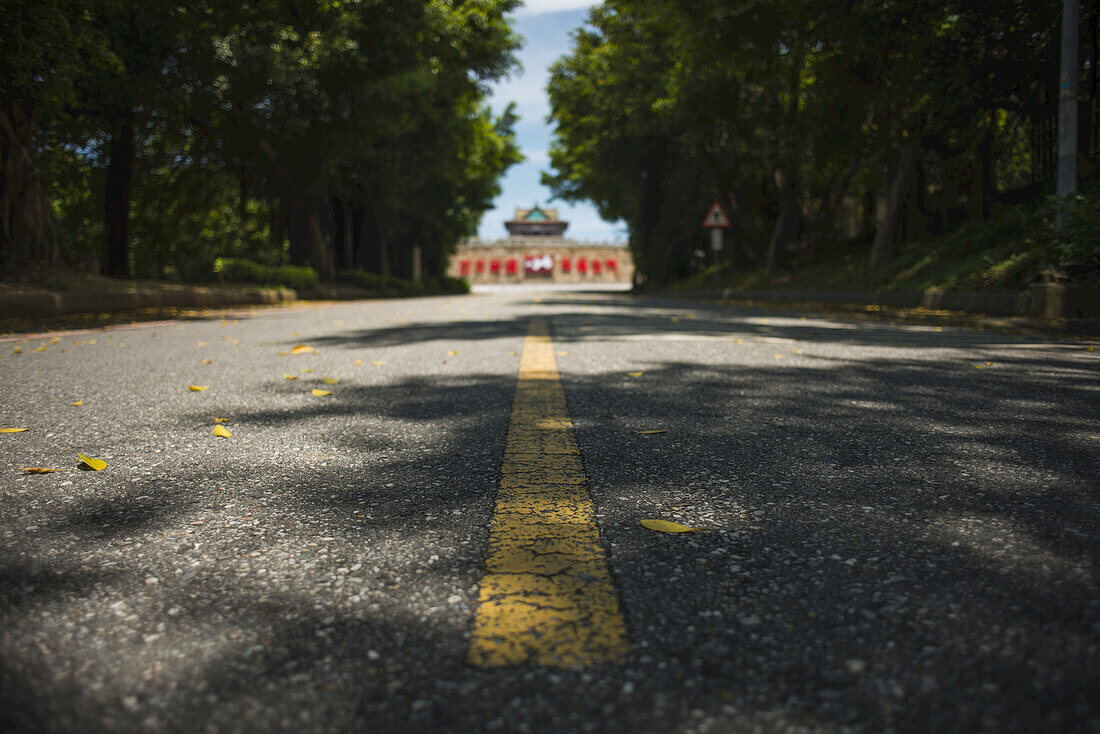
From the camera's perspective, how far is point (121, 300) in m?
10.9

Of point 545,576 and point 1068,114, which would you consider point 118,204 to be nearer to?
point 1068,114

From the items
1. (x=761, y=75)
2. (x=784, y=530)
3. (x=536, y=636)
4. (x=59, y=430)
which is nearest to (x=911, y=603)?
(x=784, y=530)

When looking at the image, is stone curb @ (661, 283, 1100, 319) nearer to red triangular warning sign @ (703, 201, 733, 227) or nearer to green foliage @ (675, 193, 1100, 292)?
green foliage @ (675, 193, 1100, 292)

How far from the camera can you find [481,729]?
106cm

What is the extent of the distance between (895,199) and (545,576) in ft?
49.1

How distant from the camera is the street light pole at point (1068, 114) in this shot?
831 cm

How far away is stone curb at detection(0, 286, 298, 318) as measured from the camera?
9.03m

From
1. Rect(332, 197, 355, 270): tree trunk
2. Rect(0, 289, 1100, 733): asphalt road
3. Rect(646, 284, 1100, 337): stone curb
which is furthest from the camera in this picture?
Rect(332, 197, 355, 270): tree trunk

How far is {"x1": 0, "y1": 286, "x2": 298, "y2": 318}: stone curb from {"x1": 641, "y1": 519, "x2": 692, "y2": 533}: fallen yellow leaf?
964 cm

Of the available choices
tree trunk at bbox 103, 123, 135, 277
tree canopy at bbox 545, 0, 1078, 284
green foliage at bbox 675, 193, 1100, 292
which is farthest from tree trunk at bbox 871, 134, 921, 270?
tree trunk at bbox 103, 123, 135, 277

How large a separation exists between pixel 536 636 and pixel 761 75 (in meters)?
18.0

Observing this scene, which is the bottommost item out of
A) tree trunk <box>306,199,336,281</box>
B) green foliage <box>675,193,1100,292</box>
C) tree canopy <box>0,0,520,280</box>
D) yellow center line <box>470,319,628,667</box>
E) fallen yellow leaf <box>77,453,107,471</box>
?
yellow center line <box>470,319,628,667</box>

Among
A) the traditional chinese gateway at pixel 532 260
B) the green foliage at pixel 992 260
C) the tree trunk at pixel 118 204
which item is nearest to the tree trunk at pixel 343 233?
the tree trunk at pixel 118 204

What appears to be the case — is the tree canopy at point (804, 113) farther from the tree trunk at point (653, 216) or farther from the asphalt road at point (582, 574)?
the asphalt road at point (582, 574)
